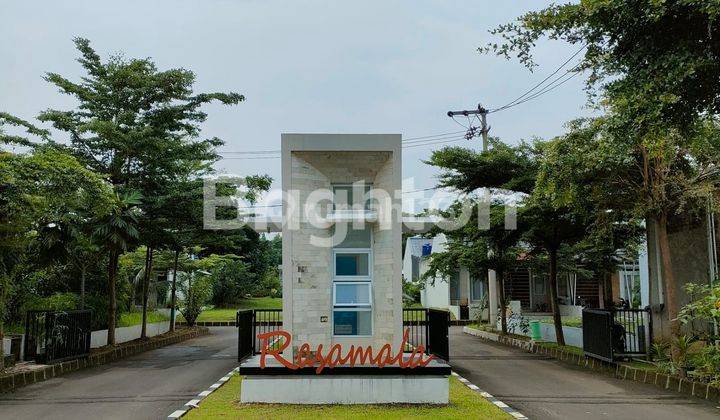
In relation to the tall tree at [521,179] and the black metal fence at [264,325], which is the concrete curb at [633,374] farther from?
the black metal fence at [264,325]

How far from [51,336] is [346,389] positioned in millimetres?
7217

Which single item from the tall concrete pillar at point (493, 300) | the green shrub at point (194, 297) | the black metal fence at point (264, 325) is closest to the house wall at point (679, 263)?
the black metal fence at point (264, 325)

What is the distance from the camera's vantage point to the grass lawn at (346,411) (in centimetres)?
797

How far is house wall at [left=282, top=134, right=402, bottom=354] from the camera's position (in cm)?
968

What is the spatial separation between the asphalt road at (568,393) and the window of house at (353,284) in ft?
8.40

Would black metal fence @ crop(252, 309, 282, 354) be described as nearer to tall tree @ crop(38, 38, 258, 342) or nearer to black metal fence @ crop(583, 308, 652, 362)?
tall tree @ crop(38, 38, 258, 342)

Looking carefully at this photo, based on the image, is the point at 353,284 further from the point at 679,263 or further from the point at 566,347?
the point at 566,347

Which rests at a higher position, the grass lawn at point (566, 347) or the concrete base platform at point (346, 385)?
the concrete base platform at point (346, 385)

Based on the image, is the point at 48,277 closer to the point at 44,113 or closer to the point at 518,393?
the point at 44,113

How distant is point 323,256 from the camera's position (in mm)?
10008

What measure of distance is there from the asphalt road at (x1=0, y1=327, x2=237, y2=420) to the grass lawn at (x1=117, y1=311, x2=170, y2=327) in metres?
3.92

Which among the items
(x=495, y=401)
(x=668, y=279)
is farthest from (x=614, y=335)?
(x=495, y=401)

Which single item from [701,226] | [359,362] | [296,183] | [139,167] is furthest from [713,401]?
[139,167]

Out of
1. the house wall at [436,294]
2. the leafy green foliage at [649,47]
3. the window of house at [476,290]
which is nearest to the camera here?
the leafy green foliage at [649,47]
